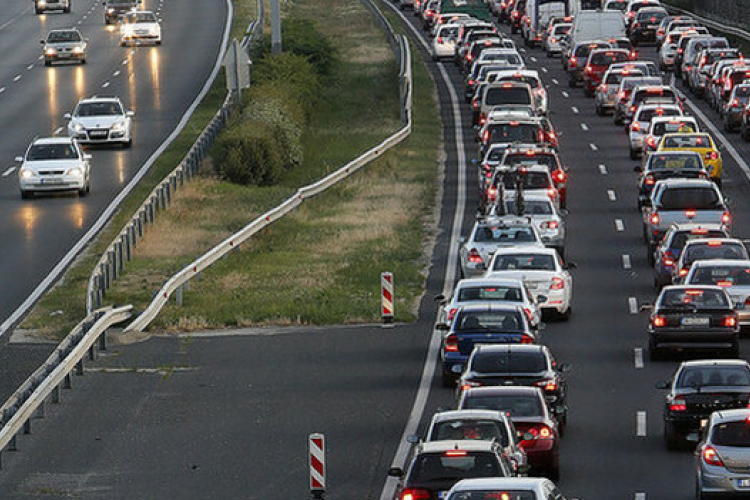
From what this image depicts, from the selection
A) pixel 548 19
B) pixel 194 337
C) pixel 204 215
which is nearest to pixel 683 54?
pixel 548 19

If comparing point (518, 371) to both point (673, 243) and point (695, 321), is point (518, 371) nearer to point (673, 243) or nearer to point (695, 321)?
point (695, 321)

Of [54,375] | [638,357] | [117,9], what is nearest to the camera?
[54,375]

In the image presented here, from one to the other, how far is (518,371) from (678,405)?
7.54ft

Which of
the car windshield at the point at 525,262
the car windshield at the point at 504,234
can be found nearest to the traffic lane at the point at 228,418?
the car windshield at the point at 525,262

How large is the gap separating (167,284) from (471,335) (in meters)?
8.90

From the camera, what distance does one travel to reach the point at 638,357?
1387 inches

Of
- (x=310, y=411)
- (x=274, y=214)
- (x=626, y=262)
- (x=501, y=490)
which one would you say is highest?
(x=501, y=490)

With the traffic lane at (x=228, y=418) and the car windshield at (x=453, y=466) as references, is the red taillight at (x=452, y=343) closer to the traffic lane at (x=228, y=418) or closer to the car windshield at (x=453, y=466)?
the traffic lane at (x=228, y=418)

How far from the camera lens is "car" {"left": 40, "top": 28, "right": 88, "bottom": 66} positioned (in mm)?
87125

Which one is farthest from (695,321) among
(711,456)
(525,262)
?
(711,456)

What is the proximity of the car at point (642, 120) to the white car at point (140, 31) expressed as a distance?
3732 centimetres

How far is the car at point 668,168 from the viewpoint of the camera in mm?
49344

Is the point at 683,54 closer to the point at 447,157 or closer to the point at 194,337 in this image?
the point at 447,157

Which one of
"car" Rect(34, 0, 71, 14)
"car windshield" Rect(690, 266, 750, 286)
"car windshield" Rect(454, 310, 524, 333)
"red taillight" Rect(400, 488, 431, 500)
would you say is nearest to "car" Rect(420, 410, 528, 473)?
"red taillight" Rect(400, 488, 431, 500)
